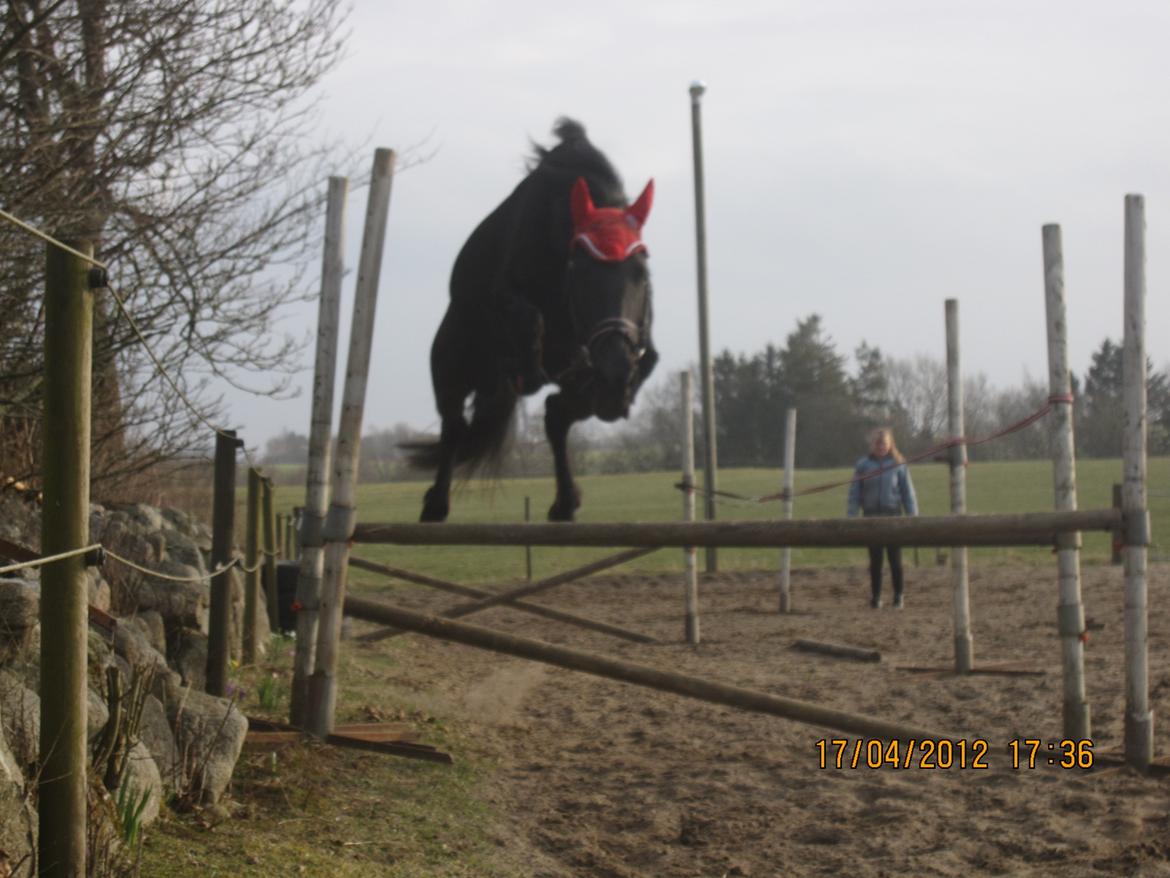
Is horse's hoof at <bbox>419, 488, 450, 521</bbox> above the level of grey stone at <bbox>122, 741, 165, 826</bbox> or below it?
above

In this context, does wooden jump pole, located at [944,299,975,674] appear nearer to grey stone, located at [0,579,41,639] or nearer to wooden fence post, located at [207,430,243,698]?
wooden fence post, located at [207,430,243,698]

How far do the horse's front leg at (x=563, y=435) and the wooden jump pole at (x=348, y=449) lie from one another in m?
1.52

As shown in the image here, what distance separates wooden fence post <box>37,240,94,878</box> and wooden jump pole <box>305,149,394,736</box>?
232cm

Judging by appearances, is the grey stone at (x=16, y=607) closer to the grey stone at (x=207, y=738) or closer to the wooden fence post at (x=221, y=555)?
the grey stone at (x=207, y=738)

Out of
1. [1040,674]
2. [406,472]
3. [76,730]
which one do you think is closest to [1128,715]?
[1040,674]

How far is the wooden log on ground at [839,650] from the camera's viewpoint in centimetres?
823

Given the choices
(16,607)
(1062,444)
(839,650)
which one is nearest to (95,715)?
(16,607)

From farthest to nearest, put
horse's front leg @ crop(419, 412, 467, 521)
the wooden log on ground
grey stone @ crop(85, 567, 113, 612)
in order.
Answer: the wooden log on ground < grey stone @ crop(85, 567, 113, 612) < horse's front leg @ crop(419, 412, 467, 521)

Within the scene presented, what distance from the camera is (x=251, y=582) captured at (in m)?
7.21

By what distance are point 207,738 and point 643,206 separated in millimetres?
2276

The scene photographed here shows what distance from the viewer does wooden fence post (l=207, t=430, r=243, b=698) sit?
4844 mm

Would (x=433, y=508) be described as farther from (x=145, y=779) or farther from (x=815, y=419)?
(x=815, y=419)

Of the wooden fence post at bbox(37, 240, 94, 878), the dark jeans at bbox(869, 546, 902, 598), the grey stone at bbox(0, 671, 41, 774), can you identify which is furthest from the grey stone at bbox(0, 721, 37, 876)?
the dark jeans at bbox(869, 546, 902, 598)

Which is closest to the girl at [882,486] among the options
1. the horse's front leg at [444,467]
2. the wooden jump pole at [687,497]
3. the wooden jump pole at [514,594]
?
the wooden jump pole at [687,497]
